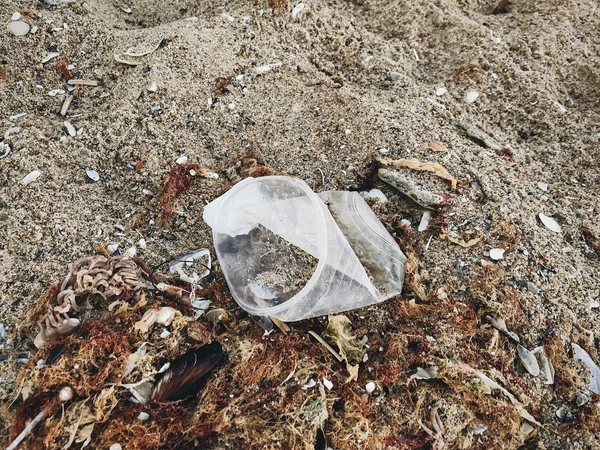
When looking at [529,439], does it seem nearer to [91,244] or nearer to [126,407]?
[126,407]

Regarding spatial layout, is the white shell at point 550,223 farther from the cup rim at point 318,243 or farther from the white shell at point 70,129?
the white shell at point 70,129

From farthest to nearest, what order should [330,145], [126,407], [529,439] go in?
[330,145], [529,439], [126,407]

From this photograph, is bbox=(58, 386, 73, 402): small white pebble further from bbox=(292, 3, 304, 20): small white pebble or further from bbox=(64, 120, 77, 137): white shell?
bbox=(292, 3, 304, 20): small white pebble

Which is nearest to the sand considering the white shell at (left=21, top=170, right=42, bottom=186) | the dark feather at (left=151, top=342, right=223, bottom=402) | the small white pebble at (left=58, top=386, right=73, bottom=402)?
the white shell at (left=21, top=170, right=42, bottom=186)

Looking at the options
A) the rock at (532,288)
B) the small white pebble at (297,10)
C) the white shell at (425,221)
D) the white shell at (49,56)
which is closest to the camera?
the rock at (532,288)

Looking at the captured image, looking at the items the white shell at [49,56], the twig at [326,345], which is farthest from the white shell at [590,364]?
the white shell at [49,56]

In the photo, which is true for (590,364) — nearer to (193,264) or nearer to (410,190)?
(410,190)

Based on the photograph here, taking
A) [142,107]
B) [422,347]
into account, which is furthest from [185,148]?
[422,347]

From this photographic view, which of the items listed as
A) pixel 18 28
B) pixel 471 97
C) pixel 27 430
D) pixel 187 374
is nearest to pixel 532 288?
pixel 471 97
